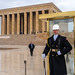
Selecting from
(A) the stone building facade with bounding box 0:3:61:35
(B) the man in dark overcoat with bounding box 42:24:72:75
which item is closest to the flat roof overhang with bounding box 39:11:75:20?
(B) the man in dark overcoat with bounding box 42:24:72:75

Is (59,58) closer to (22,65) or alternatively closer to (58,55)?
(58,55)

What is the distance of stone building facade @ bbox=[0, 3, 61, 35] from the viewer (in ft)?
185

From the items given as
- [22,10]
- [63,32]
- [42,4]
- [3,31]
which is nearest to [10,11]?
[22,10]

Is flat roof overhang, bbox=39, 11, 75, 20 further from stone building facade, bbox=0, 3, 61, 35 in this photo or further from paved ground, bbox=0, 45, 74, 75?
stone building facade, bbox=0, 3, 61, 35

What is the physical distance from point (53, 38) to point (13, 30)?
194 feet

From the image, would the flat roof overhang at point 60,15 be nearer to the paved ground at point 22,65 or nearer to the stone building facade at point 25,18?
the paved ground at point 22,65

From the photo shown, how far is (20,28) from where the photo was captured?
67.8m

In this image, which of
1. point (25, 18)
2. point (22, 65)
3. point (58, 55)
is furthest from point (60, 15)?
point (25, 18)

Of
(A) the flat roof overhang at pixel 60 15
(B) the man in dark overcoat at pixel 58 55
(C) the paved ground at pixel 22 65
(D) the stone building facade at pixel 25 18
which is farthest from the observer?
(D) the stone building facade at pixel 25 18

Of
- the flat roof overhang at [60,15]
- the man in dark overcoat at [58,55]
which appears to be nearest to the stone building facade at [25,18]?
the flat roof overhang at [60,15]

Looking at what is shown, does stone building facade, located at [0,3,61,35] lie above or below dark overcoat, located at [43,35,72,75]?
below

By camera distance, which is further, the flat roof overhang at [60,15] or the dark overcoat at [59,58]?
the flat roof overhang at [60,15]

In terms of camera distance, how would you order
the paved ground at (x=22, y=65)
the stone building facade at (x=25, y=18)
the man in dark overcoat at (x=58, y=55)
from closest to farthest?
the man in dark overcoat at (x=58, y=55)
the paved ground at (x=22, y=65)
the stone building facade at (x=25, y=18)

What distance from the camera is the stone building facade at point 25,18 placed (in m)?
56.4
